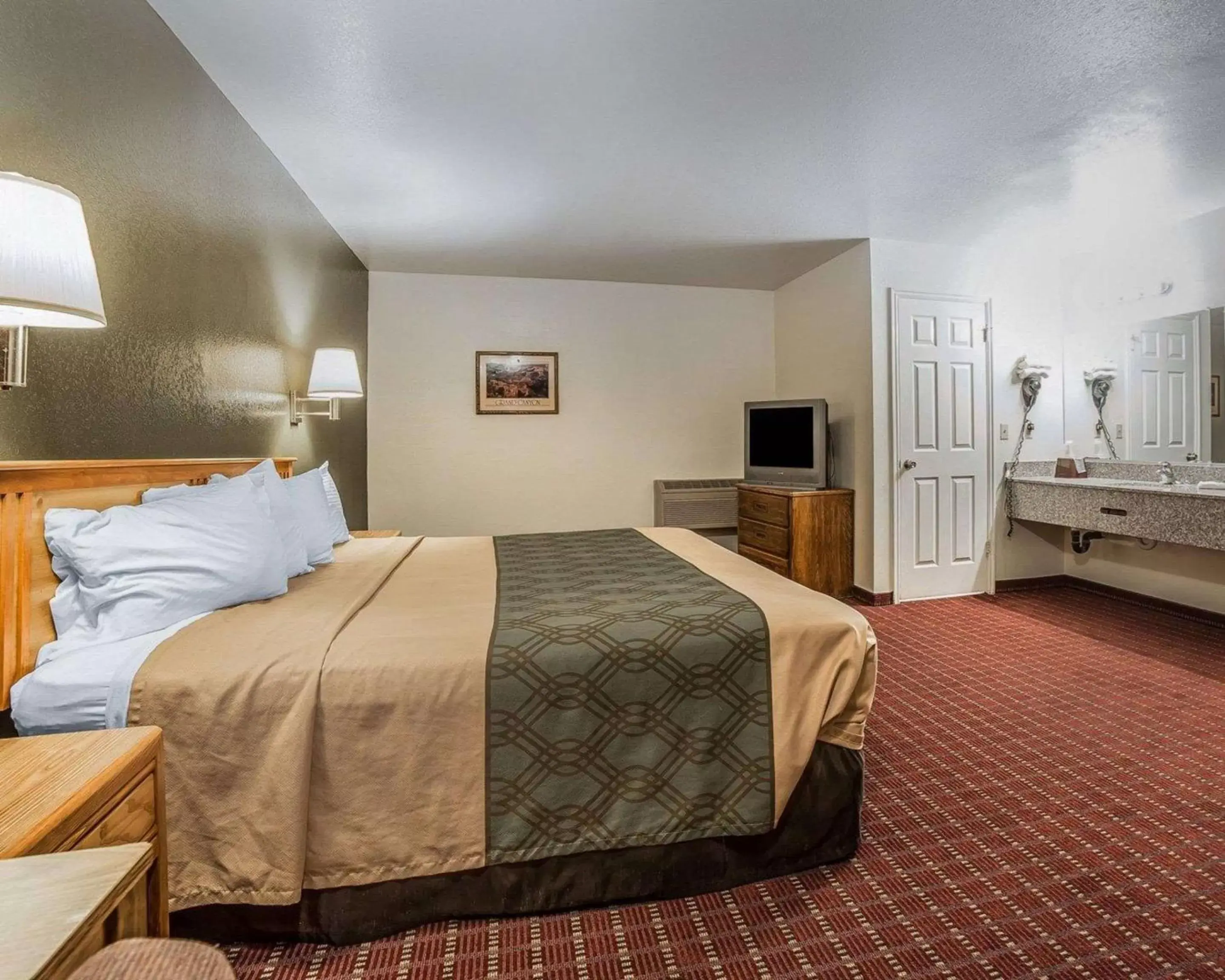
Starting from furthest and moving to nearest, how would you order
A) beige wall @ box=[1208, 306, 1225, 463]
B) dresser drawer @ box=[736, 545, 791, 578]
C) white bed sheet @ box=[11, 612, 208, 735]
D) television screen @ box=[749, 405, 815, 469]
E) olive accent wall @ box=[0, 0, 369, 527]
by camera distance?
television screen @ box=[749, 405, 815, 469]
dresser drawer @ box=[736, 545, 791, 578]
beige wall @ box=[1208, 306, 1225, 463]
olive accent wall @ box=[0, 0, 369, 527]
white bed sheet @ box=[11, 612, 208, 735]

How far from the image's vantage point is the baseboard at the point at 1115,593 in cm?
367

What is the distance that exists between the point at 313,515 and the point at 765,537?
3193 mm

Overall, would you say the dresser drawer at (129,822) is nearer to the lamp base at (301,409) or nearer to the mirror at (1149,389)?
the lamp base at (301,409)

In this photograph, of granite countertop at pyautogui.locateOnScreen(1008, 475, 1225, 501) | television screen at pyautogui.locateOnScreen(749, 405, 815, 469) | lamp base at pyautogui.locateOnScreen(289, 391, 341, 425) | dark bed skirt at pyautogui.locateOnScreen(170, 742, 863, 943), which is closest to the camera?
dark bed skirt at pyautogui.locateOnScreen(170, 742, 863, 943)

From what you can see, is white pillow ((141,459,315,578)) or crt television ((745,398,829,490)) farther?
crt television ((745,398,829,490))

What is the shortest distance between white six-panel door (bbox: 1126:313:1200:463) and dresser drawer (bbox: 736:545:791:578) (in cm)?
250

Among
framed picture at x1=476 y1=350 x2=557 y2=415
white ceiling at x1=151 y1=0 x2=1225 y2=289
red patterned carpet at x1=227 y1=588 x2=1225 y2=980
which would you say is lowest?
red patterned carpet at x1=227 y1=588 x2=1225 y2=980

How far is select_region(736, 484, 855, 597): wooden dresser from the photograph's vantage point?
4.21m

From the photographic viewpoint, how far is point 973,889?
5.02ft

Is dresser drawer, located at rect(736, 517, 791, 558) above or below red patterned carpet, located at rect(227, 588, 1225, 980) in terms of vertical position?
above

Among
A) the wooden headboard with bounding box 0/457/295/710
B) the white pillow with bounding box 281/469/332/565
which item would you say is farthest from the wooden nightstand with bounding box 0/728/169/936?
the white pillow with bounding box 281/469/332/565

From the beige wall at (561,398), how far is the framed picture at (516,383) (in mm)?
68

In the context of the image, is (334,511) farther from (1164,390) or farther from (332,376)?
(1164,390)

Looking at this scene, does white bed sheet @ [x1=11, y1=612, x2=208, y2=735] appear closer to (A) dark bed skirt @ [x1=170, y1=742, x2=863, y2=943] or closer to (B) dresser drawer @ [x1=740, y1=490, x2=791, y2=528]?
(A) dark bed skirt @ [x1=170, y1=742, x2=863, y2=943]
